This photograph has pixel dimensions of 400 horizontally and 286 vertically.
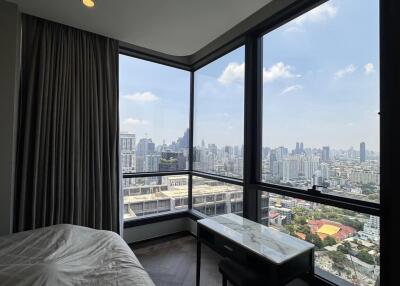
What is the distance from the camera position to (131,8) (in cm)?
206

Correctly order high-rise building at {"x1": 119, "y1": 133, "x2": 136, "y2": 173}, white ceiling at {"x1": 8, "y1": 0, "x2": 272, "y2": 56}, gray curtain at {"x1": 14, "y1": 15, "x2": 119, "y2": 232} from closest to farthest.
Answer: white ceiling at {"x1": 8, "y1": 0, "x2": 272, "y2": 56}
gray curtain at {"x1": 14, "y1": 15, "x2": 119, "y2": 232}
high-rise building at {"x1": 119, "y1": 133, "x2": 136, "y2": 173}

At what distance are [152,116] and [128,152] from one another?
0.65 metres

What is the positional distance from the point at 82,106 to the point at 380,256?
118 inches

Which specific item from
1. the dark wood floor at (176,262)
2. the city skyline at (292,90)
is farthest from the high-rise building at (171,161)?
the dark wood floor at (176,262)

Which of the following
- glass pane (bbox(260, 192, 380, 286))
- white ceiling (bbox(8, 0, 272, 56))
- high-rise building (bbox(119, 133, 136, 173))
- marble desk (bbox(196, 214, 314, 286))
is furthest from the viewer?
high-rise building (bbox(119, 133, 136, 173))

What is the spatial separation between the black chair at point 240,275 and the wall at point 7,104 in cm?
197

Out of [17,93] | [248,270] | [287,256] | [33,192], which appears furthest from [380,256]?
[17,93]

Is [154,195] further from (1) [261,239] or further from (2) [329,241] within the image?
(2) [329,241]

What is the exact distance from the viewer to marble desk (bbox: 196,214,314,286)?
1354 millimetres

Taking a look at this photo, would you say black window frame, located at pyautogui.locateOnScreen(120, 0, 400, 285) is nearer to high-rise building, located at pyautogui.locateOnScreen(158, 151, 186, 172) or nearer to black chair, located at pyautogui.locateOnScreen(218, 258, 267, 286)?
high-rise building, located at pyautogui.locateOnScreen(158, 151, 186, 172)

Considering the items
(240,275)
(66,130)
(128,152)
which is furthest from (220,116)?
(240,275)

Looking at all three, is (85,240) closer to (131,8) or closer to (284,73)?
(131,8)

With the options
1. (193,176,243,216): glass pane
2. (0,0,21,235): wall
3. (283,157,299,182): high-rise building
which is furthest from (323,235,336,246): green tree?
(0,0,21,235): wall

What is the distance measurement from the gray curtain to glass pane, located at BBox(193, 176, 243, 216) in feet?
4.13
